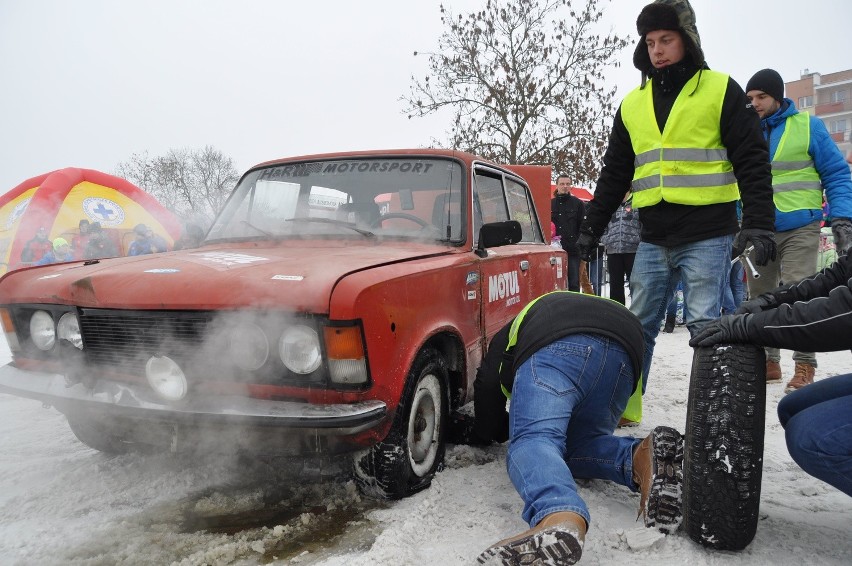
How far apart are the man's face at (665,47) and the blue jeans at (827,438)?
1.81 metres

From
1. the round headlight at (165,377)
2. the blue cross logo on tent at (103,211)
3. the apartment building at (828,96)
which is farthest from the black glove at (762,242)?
the apartment building at (828,96)

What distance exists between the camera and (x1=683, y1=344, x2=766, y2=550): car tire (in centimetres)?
177

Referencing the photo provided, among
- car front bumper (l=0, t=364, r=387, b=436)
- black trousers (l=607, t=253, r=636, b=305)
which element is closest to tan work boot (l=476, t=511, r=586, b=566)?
car front bumper (l=0, t=364, r=387, b=436)

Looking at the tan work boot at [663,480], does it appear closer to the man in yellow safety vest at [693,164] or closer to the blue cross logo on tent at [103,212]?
the man in yellow safety vest at [693,164]

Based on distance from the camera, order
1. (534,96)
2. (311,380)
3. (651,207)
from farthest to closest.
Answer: (534,96)
(651,207)
(311,380)

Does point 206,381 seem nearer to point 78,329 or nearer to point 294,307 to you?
point 294,307

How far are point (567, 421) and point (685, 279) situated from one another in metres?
1.39

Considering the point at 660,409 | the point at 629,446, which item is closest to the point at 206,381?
the point at 629,446

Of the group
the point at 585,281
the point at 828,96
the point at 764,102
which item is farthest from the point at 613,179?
the point at 828,96

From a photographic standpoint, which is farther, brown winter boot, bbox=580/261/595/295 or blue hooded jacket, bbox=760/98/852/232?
brown winter boot, bbox=580/261/595/295

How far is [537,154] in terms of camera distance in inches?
657

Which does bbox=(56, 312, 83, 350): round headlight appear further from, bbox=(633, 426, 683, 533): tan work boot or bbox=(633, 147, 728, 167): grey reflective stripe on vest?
bbox=(633, 147, 728, 167): grey reflective stripe on vest

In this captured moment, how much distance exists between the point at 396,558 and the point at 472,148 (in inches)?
623

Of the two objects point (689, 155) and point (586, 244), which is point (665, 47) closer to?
point (689, 155)
